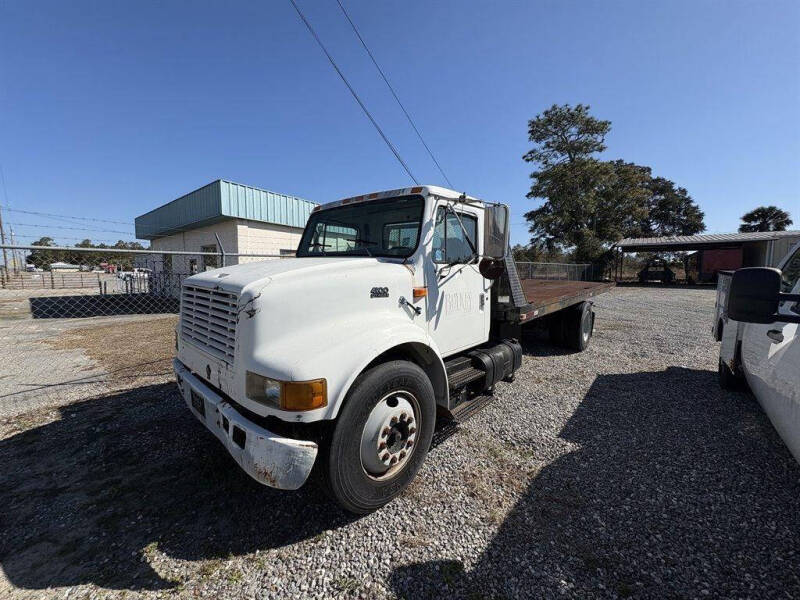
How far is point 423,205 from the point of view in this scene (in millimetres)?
3041

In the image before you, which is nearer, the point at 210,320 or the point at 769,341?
the point at 210,320

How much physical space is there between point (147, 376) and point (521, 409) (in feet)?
17.7

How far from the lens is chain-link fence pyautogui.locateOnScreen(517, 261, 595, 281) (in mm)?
16433

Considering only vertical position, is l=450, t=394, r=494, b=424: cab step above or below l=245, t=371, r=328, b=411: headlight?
below

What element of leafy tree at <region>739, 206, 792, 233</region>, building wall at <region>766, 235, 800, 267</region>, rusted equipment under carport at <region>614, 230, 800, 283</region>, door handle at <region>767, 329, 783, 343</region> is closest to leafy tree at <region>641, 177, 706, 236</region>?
leafy tree at <region>739, 206, 792, 233</region>

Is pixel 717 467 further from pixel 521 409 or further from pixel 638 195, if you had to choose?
pixel 638 195

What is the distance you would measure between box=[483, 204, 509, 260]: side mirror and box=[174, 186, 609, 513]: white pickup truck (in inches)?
0.5

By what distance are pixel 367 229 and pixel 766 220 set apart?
6163 centimetres

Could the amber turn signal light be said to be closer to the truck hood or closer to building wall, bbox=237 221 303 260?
the truck hood

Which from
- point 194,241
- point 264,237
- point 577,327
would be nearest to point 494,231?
point 577,327

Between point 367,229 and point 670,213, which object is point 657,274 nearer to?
point 670,213

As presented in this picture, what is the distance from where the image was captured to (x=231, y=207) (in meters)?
13.5

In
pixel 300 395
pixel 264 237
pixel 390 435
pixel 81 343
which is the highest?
pixel 264 237

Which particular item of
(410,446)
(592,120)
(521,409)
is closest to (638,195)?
(592,120)
